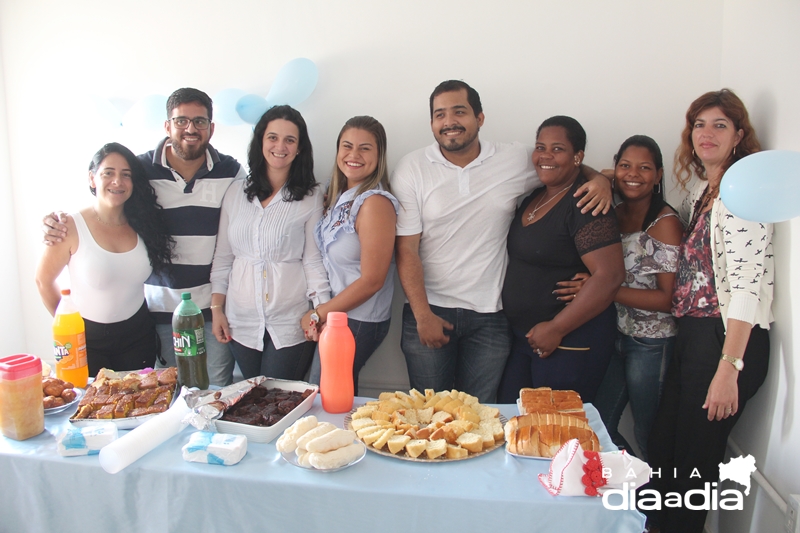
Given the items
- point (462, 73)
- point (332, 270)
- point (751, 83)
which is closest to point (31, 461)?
point (332, 270)

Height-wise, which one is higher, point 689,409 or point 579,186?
point 579,186

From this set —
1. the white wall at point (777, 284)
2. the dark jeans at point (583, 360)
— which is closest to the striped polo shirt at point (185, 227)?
the dark jeans at point (583, 360)

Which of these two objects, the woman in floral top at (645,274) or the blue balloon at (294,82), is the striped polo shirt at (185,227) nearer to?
the blue balloon at (294,82)

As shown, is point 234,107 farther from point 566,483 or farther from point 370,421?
point 566,483

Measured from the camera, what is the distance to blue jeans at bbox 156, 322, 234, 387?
2.25 metres

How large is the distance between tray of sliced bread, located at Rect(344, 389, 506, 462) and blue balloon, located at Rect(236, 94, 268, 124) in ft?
4.99

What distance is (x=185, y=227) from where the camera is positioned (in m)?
2.18

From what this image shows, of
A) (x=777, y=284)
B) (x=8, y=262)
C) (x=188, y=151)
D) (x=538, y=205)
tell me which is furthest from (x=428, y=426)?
(x=8, y=262)

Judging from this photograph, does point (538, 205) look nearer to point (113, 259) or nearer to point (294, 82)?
point (294, 82)

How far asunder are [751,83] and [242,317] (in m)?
2.11

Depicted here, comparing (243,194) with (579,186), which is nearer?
(579,186)

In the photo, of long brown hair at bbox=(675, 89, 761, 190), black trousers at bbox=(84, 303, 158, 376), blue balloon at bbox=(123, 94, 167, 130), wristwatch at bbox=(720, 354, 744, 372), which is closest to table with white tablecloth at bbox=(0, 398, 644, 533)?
wristwatch at bbox=(720, 354, 744, 372)

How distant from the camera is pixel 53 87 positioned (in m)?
2.80

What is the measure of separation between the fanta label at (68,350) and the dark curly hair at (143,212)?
1.78 feet
